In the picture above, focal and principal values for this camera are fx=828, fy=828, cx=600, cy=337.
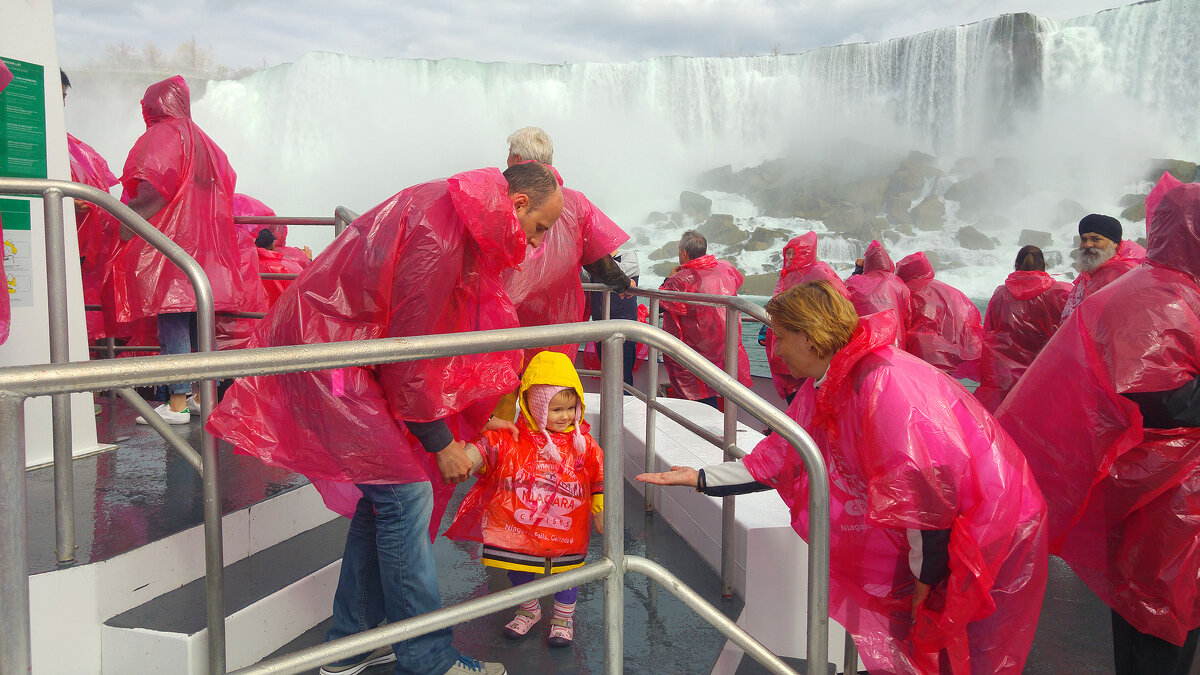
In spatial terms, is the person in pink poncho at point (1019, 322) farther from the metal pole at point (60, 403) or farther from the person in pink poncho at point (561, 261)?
the metal pole at point (60, 403)

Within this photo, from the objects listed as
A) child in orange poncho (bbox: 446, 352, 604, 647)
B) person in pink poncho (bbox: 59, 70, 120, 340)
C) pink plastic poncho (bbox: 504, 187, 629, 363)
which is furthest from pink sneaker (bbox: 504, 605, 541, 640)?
person in pink poncho (bbox: 59, 70, 120, 340)

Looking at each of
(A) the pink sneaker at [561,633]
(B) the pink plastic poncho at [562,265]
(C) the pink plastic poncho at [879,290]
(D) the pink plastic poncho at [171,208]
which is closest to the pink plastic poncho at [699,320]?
(C) the pink plastic poncho at [879,290]

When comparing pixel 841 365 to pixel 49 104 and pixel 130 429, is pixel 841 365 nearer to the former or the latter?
pixel 49 104

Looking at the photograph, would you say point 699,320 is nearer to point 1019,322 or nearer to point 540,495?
point 1019,322

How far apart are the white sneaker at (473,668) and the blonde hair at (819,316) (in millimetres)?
1245

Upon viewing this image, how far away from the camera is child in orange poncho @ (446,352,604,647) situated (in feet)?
8.64

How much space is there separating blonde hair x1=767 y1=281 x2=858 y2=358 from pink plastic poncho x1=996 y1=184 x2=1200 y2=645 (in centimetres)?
85

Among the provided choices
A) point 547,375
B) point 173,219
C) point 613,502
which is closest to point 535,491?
point 547,375

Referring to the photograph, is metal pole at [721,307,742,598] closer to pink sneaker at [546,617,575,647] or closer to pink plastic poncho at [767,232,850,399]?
pink sneaker at [546,617,575,647]

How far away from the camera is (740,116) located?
34125 mm

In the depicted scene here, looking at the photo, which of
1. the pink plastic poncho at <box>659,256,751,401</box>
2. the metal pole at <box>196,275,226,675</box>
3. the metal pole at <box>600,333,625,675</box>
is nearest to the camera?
the metal pole at <box>600,333,625,675</box>

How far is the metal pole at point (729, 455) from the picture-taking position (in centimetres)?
282

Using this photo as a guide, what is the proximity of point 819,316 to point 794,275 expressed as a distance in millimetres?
4865

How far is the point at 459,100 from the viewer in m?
29.7
